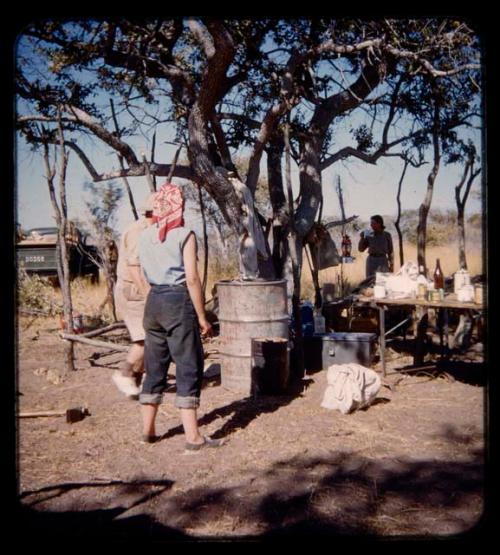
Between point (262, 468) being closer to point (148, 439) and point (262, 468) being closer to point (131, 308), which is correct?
point (148, 439)

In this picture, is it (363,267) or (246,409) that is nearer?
(246,409)

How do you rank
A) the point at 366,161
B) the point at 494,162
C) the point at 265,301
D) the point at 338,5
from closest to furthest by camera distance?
1. the point at 494,162
2. the point at 338,5
3. the point at 265,301
4. the point at 366,161

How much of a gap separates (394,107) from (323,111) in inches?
67.0

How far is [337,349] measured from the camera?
6.73 m

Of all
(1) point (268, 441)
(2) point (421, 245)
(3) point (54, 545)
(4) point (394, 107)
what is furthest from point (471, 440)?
(4) point (394, 107)

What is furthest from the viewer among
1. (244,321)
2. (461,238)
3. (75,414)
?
(461,238)

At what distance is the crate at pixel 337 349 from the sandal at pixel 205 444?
8.50 feet

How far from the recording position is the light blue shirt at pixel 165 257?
416 cm

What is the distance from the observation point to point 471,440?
14.9ft

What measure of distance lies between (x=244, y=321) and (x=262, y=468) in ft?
7.54

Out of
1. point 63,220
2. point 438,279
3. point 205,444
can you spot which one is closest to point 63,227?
point 63,220

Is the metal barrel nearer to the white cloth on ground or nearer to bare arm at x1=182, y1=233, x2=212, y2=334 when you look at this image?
the white cloth on ground

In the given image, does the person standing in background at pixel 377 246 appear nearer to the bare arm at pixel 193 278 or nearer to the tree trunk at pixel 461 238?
the tree trunk at pixel 461 238

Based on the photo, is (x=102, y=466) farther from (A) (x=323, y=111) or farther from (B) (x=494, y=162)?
(A) (x=323, y=111)
